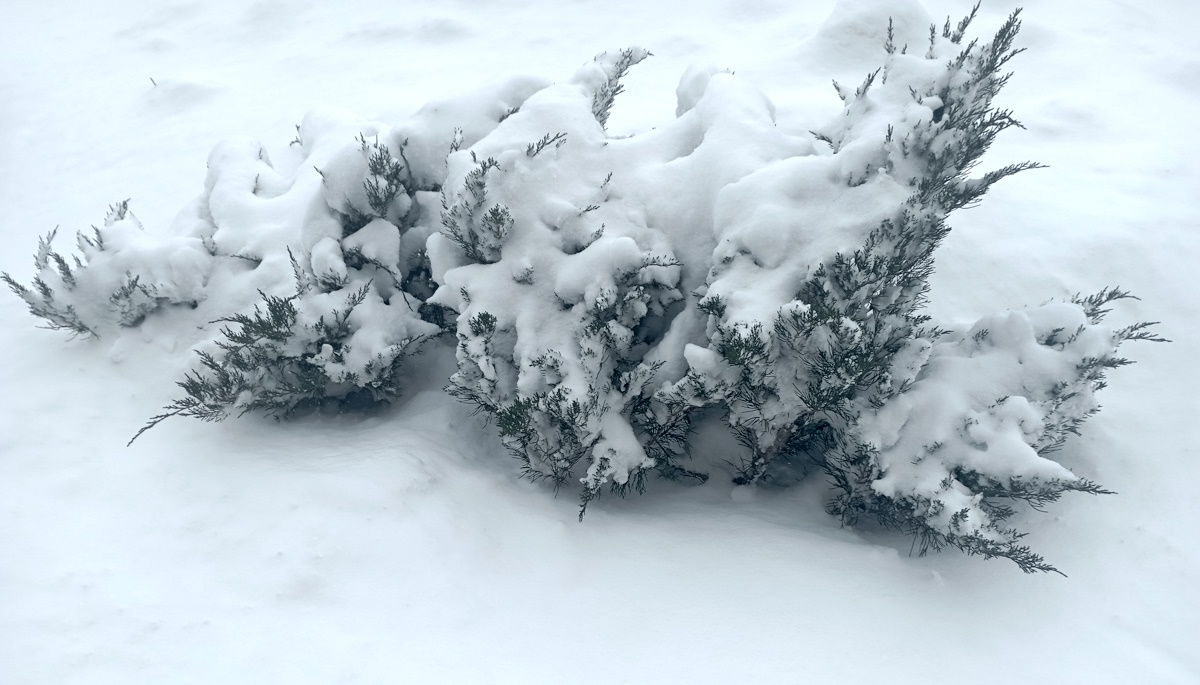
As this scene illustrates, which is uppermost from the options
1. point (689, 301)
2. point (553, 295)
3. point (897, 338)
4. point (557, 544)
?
point (553, 295)

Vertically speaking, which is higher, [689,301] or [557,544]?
[689,301]

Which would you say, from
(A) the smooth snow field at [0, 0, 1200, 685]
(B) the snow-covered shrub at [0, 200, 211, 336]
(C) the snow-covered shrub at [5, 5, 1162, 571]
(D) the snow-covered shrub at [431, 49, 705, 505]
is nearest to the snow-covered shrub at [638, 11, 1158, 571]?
(C) the snow-covered shrub at [5, 5, 1162, 571]

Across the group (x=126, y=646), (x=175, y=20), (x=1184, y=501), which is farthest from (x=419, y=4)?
(x=1184, y=501)

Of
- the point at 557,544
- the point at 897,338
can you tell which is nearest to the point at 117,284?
the point at 557,544

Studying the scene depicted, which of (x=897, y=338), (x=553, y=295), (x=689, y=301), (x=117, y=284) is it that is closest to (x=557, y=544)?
(x=553, y=295)

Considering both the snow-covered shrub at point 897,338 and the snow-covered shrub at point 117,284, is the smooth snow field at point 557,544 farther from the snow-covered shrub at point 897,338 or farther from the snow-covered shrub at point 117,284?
the snow-covered shrub at point 897,338

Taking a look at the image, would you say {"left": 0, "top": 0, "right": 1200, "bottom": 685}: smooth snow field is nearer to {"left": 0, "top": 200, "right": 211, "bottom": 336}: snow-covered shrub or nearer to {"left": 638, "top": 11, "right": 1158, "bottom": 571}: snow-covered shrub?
{"left": 0, "top": 200, "right": 211, "bottom": 336}: snow-covered shrub

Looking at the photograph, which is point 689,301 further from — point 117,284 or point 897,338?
point 117,284

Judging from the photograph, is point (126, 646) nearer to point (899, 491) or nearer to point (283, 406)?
point (283, 406)

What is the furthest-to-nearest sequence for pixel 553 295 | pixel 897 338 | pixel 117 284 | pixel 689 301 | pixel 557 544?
pixel 117 284 < pixel 689 301 < pixel 553 295 < pixel 897 338 < pixel 557 544

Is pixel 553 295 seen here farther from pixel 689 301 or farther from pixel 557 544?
pixel 557 544

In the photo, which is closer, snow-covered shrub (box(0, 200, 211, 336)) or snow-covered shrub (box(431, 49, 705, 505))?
snow-covered shrub (box(431, 49, 705, 505))

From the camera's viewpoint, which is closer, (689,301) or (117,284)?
(689,301)

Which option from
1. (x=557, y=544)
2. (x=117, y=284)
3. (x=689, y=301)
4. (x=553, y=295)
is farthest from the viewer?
(x=117, y=284)
